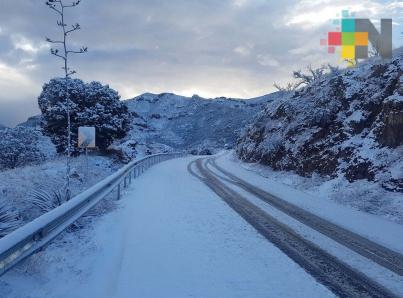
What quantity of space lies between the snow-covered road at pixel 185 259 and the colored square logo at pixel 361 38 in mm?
20395

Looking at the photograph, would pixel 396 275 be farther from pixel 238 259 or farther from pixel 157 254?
pixel 157 254

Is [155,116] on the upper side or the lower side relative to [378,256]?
upper

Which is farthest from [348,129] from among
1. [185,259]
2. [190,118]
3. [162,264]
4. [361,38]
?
[190,118]

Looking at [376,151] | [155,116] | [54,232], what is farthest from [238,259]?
[155,116]

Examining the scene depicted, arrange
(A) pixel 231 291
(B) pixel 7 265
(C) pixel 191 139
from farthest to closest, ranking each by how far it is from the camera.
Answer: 1. (C) pixel 191 139
2. (A) pixel 231 291
3. (B) pixel 7 265

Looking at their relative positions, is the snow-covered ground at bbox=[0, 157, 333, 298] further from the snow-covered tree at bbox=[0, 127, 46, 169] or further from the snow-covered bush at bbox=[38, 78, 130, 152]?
the snow-covered tree at bbox=[0, 127, 46, 169]

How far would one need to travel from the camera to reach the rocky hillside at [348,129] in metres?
15.6

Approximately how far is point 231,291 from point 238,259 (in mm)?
1421

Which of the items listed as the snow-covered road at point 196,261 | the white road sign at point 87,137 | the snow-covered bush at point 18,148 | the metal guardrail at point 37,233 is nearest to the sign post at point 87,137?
the white road sign at point 87,137

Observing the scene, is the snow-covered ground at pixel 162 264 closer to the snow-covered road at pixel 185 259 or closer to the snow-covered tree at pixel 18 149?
the snow-covered road at pixel 185 259

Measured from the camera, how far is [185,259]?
6.96m

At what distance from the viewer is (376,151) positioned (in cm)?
1608

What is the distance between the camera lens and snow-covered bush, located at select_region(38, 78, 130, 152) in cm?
3703

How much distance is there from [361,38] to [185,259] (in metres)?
25.9
